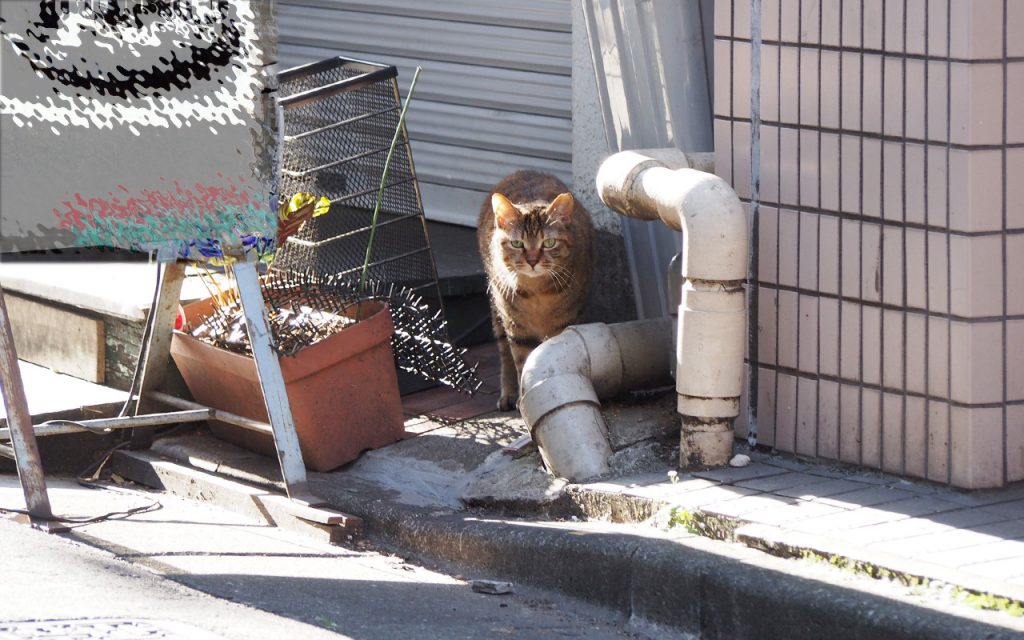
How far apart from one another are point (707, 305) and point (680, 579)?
0.99m

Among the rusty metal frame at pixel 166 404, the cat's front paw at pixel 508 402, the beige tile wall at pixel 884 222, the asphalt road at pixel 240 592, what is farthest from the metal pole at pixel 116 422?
the beige tile wall at pixel 884 222

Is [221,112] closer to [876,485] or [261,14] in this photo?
[261,14]

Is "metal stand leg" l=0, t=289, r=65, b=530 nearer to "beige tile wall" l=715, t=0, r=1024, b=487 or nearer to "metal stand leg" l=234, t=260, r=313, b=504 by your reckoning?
"metal stand leg" l=234, t=260, r=313, b=504

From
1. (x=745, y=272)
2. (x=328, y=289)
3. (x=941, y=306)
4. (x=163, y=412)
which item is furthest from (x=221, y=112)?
(x=941, y=306)

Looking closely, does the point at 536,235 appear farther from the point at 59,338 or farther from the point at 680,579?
the point at 59,338

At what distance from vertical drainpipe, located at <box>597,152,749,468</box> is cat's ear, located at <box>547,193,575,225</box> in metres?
1.07

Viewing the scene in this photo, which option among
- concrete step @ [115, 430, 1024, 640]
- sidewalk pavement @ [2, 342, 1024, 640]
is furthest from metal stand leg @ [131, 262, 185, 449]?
concrete step @ [115, 430, 1024, 640]

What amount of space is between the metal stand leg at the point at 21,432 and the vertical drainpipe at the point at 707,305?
7.43 feet

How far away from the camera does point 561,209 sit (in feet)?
18.1

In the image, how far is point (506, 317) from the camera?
5.73 m

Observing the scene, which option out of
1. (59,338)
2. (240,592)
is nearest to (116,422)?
(59,338)

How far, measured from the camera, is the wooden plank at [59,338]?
595 cm

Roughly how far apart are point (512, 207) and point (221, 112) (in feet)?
4.88

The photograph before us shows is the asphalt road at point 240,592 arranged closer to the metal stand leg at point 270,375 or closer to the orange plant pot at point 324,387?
the metal stand leg at point 270,375
